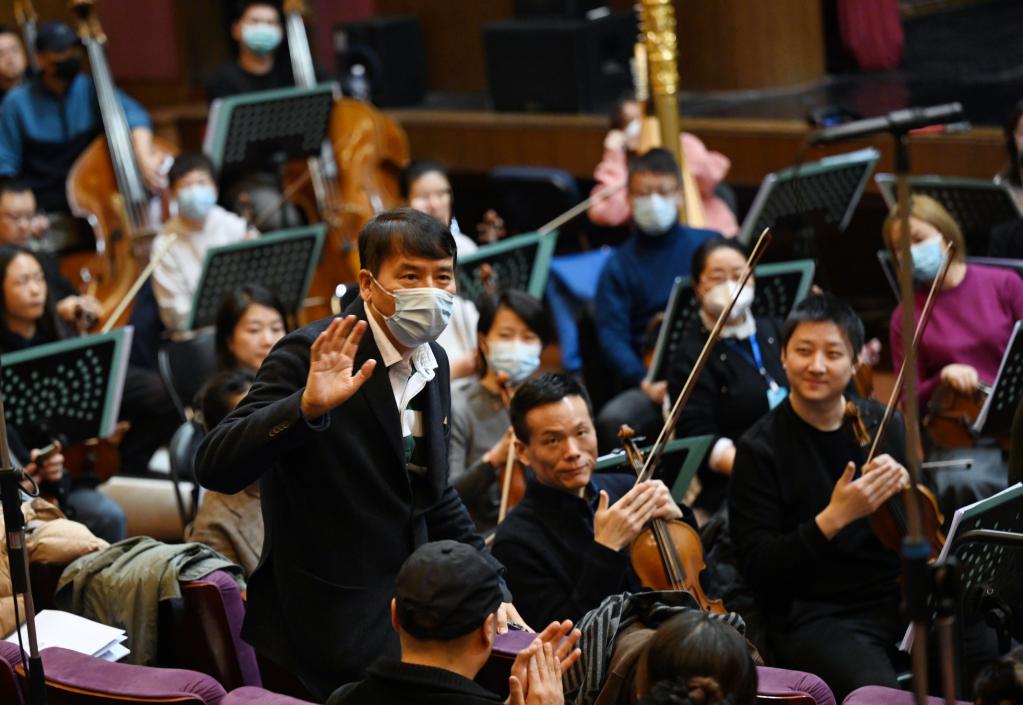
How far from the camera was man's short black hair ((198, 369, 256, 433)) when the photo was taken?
349 cm

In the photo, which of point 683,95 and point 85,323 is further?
point 683,95

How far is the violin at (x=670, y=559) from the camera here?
293 centimetres

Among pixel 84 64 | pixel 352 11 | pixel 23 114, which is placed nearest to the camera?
pixel 23 114

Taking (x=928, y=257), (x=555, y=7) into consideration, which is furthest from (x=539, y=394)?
(x=555, y=7)

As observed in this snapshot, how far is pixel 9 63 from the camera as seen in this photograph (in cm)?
666

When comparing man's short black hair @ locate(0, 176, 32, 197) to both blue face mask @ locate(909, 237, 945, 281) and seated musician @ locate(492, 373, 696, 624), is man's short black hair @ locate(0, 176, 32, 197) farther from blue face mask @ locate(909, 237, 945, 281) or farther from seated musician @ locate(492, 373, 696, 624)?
blue face mask @ locate(909, 237, 945, 281)

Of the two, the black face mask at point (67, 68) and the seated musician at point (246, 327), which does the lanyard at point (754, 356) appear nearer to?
the seated musician at point (246, 327)

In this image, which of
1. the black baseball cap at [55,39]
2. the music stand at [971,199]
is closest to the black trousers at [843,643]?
the music stand at [971,199]

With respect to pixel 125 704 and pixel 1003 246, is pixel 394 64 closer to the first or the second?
pixel 1003 246

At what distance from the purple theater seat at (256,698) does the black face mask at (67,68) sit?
4377mm

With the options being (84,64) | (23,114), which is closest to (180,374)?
(23,114)

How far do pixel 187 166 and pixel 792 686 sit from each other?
11.5 feet

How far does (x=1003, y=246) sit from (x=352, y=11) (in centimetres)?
488

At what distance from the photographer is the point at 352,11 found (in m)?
8.70
